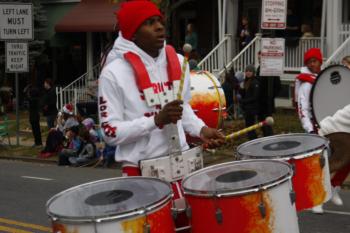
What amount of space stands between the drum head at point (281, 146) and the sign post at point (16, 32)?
13188 millimetres

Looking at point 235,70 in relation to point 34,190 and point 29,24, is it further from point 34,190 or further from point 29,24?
point 34,190

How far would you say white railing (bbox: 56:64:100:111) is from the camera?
76.5 ft

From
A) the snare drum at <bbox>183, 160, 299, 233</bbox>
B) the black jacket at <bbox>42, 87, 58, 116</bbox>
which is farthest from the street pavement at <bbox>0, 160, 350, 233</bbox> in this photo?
the snare drum at <bbox>183, 160, 299, 233</bbox>

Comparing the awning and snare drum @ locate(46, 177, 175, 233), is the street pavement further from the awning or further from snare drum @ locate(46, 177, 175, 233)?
the awning

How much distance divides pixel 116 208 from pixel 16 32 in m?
14.6

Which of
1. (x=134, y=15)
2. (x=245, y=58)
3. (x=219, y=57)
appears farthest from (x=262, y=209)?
(x=219, y=57)

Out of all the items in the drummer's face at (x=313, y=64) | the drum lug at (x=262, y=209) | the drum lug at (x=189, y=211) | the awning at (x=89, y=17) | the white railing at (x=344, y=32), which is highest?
Result: the awning at (x=89, y=17)

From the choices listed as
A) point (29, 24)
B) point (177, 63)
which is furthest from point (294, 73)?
point (177, 63)

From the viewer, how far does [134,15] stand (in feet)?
13.4

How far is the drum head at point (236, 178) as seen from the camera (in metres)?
3.51

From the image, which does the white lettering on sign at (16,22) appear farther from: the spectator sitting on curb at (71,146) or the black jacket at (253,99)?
the black jacket at (253,99)

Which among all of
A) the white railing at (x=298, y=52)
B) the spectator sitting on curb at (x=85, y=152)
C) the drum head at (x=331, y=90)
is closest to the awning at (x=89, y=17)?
the white railing at (x=298, y=52)

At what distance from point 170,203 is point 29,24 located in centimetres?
1459

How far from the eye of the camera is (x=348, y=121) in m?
6.15
